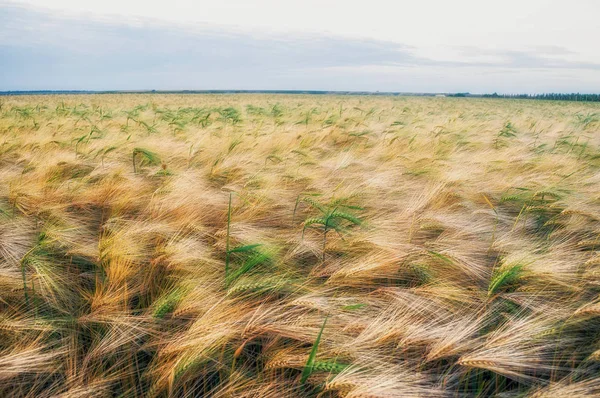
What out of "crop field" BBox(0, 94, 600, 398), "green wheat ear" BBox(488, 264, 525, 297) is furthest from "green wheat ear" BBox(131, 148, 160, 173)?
"green wheat ear" BBox(488, 264, 525, 297)

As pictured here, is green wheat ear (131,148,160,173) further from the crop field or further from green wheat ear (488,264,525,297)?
green wheat ear (488,264,525,297)

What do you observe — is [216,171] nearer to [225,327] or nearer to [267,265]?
[267,265]

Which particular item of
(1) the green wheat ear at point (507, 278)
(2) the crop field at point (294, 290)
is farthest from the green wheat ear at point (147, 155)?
(1) the green wheat ear at point (507, 278)

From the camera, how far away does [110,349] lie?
1136 millimetres

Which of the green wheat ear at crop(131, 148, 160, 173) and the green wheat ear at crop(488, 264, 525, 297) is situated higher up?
the green wheat ear at crop(131, 148, 160, 173)

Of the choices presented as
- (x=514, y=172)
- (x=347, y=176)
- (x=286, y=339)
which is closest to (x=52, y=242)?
(x=286, y=339)

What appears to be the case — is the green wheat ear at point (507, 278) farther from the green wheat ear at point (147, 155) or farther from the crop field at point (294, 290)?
the green wheat ear at point (147, 155)

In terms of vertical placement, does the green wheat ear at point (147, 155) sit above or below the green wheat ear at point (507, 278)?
above

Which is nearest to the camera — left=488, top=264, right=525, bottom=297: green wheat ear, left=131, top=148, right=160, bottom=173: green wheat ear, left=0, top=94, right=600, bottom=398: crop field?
left=0, top=94, right=600, bottom=398: crop field

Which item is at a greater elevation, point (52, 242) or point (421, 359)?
point (52, 242)

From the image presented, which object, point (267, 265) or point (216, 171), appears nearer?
point (267, 265)

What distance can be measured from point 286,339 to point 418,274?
55cm

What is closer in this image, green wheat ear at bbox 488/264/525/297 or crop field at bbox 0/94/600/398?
crop field at bbox 0/94/600/398

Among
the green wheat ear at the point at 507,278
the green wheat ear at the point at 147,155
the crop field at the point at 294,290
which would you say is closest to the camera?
the crop field at the point at 294,290
